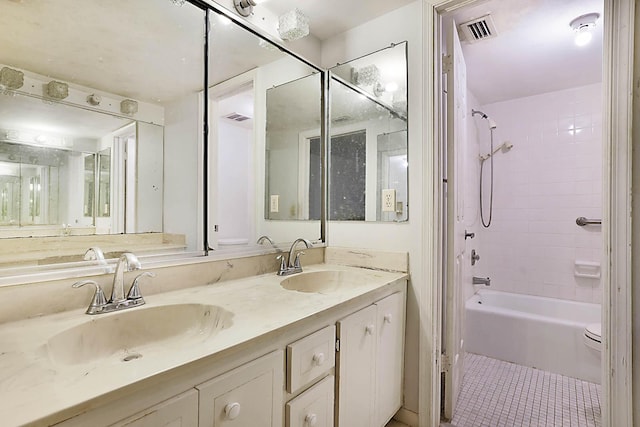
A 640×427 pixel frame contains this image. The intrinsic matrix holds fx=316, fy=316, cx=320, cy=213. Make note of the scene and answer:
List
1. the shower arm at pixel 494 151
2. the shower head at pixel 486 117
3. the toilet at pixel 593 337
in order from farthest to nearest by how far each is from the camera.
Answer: the shower arm at pixel 494 151, the shower head at pixel 486 117, the toilet at pixel 593 337

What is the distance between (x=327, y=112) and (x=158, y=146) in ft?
3.68

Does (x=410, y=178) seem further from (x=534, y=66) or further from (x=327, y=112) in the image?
(x=534, y=66)

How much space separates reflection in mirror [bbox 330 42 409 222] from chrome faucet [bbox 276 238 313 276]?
1.22 ft

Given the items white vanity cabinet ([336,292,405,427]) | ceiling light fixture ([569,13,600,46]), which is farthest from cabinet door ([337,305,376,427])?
ceiling light fixture ([569,13,600,46])

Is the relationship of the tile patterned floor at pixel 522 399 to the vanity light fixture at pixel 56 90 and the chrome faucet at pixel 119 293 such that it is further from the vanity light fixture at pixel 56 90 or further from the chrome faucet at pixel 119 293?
the vanity light fixture at pixel 56 90

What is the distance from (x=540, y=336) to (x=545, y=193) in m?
1.38

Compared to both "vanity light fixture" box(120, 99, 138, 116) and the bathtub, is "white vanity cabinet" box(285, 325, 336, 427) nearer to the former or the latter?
"vanity light fixture" box(120, 99, 138, 116)

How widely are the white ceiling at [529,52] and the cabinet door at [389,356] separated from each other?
1.53 metres

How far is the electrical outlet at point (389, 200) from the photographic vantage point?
1.75 m

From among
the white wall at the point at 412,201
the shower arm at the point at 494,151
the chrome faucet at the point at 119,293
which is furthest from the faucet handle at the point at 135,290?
the shower arm at the point at 494,151

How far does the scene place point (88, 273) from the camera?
103cm

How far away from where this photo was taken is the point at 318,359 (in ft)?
3.44

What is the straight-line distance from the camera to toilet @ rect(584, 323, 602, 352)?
199 centimetres

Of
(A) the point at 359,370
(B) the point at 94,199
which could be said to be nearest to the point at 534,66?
(A) the point at 359,370
